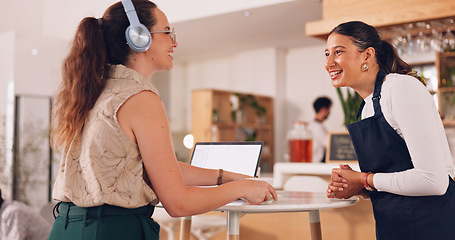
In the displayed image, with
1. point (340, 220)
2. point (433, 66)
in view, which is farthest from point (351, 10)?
point (433, 66)

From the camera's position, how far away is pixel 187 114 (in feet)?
31.1

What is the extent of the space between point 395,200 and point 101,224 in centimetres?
90

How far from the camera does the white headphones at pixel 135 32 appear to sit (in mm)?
1395

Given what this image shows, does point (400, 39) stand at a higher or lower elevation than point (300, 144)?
higher

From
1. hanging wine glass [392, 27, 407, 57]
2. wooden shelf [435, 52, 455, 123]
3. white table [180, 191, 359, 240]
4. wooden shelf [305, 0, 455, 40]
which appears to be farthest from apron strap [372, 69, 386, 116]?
wooden shelf [435, 52, 455, 123]

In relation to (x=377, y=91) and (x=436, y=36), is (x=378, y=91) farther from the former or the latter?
(x=436, y=36)

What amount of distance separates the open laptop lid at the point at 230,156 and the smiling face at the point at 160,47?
72cm

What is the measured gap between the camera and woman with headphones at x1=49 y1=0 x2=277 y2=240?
133 cm

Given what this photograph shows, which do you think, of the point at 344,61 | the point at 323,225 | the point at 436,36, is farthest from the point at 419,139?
the point at 436,36

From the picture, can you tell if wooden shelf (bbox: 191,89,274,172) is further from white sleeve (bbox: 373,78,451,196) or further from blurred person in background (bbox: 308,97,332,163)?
white sleeve (bbox: 373,78,451,196)

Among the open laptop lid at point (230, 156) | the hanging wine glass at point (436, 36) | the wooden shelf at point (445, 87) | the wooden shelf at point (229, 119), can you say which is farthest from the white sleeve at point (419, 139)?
the wooden shelf at point (229, 119)

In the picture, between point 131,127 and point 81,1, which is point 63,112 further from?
point 81,1

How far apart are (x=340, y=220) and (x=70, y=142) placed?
174cm

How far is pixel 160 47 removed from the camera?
4.91 feet
